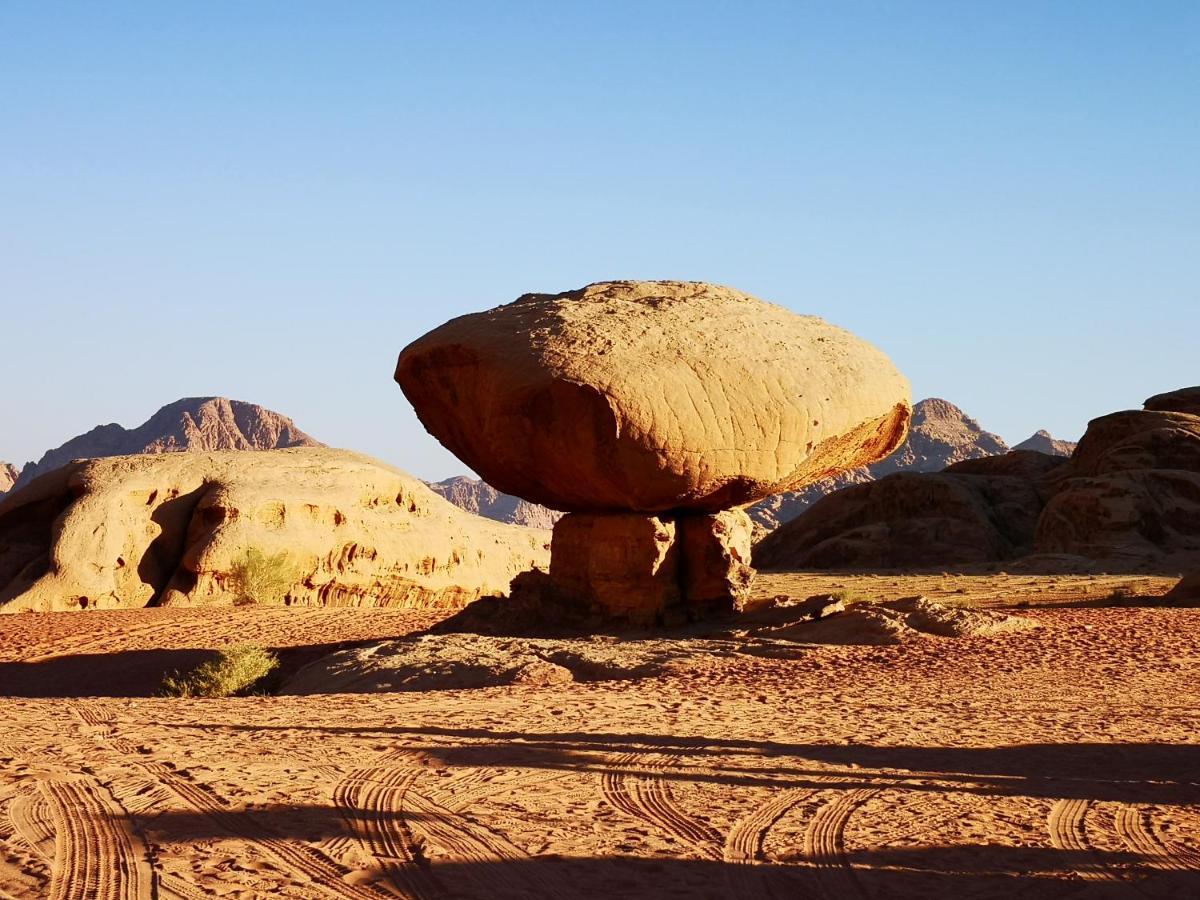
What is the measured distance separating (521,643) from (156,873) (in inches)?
279

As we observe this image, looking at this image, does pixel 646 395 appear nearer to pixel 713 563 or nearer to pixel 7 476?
pixel 713 563

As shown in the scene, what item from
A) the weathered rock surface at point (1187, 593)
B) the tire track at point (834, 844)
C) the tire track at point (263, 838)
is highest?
the weathered rock surface at point (1187, 593)

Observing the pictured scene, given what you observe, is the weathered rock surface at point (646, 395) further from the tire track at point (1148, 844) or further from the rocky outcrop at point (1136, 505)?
the rocky outcrop at point (1136, 505)

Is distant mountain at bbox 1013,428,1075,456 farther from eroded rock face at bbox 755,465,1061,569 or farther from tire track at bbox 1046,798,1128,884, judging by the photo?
tire track at bbox 1046,798,1128,884

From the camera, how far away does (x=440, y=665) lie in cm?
1119

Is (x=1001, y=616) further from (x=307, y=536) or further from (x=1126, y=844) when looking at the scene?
(x=307, y=536)

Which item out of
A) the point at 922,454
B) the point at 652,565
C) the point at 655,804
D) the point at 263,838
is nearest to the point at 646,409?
the point at 652,565

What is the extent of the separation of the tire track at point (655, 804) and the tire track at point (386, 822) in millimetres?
1074

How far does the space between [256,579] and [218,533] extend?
1010 millimetres

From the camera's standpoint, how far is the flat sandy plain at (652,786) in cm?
514

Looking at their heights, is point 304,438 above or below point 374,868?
above

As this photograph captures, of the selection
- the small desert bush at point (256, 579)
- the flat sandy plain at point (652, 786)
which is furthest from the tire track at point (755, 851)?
the small desert bush at point (256, 579)

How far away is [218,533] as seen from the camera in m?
19.4

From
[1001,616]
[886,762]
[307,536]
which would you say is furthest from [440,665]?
[307,536]
